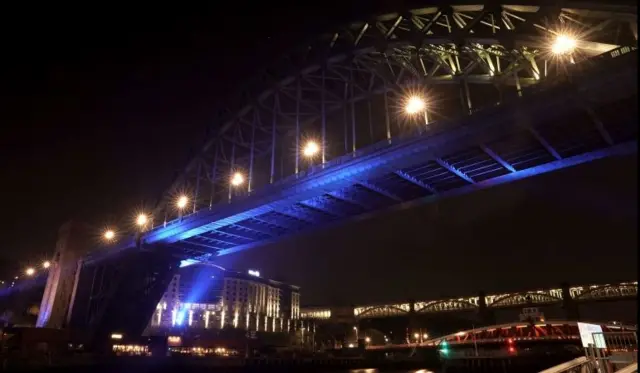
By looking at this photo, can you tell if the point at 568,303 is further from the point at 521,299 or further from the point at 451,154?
the point at 451,154

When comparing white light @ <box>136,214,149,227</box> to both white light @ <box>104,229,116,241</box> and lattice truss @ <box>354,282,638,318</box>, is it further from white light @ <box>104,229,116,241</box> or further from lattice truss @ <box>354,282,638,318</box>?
lattice truss @ <box>354,282,638,318</box>

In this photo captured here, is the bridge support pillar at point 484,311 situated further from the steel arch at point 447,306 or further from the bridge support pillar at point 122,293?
the bridge support pillar at point 122,293

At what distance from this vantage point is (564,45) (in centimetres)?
2442

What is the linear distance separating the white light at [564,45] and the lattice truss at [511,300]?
99784mm

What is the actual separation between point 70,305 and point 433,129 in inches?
2133

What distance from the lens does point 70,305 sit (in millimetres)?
58844

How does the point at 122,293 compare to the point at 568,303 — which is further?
the point at 568,303

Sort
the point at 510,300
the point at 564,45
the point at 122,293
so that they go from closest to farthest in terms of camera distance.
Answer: the point at 564,45, the point at 122,293, the point at 510,300

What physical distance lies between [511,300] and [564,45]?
117408 mm

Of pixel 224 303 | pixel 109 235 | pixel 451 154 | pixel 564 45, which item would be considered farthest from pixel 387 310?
pixel 564 45

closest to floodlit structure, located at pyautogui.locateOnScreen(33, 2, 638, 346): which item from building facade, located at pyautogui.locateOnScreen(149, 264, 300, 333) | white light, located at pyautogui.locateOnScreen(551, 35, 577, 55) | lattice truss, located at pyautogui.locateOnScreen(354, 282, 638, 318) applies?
white light, located at pyautogui.locateOnScreen(551, 35, 577, 55)

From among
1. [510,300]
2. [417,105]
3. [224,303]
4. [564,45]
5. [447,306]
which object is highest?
[417,105]

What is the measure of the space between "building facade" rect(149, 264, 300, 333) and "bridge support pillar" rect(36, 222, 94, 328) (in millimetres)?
46031

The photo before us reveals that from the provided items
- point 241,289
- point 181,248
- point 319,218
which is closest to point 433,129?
point 319,218
